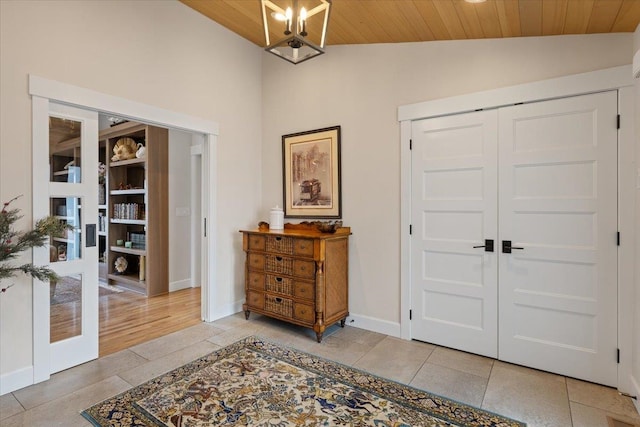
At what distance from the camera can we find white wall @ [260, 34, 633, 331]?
112 inches

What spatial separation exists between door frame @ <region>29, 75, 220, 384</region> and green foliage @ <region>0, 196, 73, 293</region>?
0.25m

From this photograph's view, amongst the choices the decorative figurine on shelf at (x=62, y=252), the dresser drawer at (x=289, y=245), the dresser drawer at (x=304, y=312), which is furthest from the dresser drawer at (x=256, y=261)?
the decorative figurine on shelf at (x=62, y=252)

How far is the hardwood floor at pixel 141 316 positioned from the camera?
3338 mm

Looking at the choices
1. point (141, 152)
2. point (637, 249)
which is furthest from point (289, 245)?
point (141, 152)

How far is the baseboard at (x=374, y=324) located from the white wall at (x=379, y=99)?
0.01m

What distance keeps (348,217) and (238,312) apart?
1868 millimetres

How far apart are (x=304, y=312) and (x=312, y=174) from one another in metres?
1.60

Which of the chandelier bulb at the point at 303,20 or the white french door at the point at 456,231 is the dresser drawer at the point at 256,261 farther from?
the chandelier bulb at the point at 303,20

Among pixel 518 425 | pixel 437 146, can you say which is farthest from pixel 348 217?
pixel 518 425

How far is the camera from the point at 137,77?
10.2ft

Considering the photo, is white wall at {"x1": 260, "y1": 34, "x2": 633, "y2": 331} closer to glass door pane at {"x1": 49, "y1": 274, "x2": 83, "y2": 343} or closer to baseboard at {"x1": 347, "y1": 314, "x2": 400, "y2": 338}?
baseboard at {"x1": 347, "y1": 314, "x2": 400, "y2": 338}

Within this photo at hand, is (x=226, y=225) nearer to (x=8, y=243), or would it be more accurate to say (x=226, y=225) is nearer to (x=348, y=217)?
(x=348, y=217)

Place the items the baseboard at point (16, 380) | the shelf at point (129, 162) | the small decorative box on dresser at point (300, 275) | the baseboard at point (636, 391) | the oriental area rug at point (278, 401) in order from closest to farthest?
1. the oriental area rug at point (278, 401)
2. the baseboard at point (636, 391)
3. the baseboard at point (16, 380)
4. the small decorative box on dresser at point (300, 275)
5. the shelf at point (129, 162)

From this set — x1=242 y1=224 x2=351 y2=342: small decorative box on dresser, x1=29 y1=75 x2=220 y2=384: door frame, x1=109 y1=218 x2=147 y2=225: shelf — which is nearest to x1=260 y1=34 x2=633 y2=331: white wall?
x1=242 y1=224 x2=351 y2=342: small decorative box on dresser
